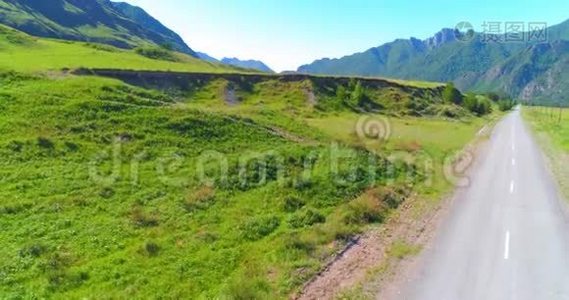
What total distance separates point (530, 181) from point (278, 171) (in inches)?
763

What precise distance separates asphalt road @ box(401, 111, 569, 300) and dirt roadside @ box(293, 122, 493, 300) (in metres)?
0.56

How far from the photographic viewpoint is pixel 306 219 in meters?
24.6

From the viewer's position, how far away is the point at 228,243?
21062 mm

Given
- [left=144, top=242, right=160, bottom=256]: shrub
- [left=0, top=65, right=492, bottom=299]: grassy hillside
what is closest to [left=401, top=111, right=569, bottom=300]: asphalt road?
[left=0, top=65, right=492, bottom=299]: grassy hillside

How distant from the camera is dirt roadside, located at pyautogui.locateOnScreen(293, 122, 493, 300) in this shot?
17125 millimetres

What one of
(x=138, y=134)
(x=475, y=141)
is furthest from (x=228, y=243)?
(x=475, y=141)

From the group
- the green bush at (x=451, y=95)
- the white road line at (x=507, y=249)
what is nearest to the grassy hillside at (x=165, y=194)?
the white road line at (x=507, y=249)

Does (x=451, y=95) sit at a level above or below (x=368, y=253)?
above

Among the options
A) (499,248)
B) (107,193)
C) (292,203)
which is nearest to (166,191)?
(107,193)
